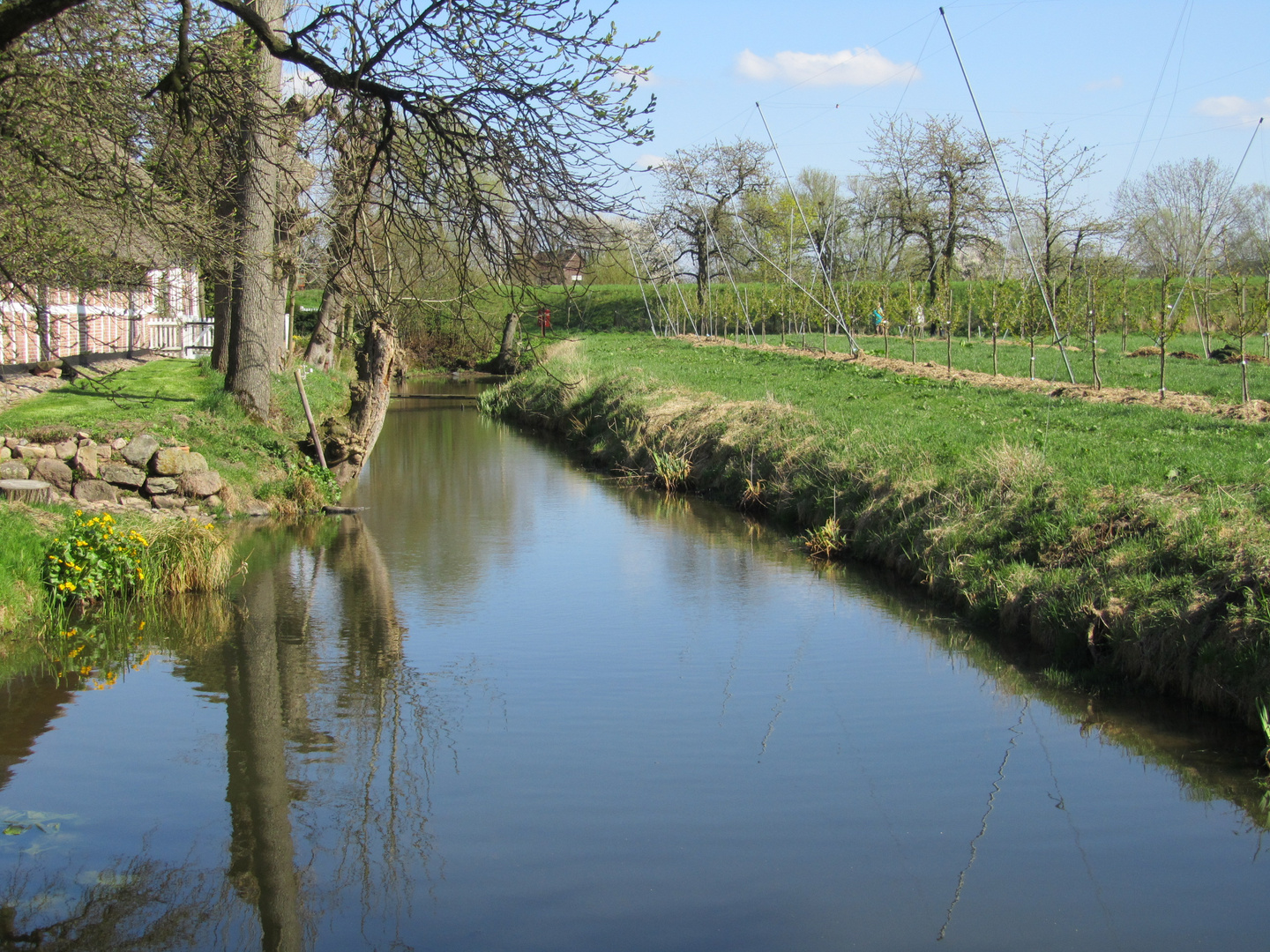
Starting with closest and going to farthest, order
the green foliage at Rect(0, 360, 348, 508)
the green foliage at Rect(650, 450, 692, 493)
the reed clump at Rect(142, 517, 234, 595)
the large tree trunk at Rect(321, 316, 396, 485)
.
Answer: the reed clump at Rect(142, 517, 234, 595) < the green foliage at Rect(0, 360, 348, 508) < the large tree trunk at Rect(321, 316, 396, 485) < the green foliage at Rect(650, 450, 692, 493)

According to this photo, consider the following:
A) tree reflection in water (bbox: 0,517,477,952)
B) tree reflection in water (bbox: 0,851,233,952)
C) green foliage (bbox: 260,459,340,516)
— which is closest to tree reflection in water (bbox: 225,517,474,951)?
tree reflection in water (bbox: 0,517,477,952)

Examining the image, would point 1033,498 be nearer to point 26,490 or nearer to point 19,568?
point 19,568

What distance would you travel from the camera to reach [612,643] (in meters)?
9.45

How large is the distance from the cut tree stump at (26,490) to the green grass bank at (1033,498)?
18.0ft

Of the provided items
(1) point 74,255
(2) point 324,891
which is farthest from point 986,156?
(2) point 324,891

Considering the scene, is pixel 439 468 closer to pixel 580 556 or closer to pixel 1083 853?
pixel 580 556

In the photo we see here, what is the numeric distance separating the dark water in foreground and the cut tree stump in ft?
8.31

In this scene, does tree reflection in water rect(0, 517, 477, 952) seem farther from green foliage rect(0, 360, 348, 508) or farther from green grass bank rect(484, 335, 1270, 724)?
green foliage rect(0, 360, 348, 508)

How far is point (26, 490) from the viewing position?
37.0 feet

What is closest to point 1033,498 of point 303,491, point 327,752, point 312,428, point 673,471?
point 327,752

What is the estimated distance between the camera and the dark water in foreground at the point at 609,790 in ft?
16.6

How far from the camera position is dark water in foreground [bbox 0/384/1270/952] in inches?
199

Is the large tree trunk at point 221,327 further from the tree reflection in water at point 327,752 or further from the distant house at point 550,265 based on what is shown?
the distant house at point 550,265

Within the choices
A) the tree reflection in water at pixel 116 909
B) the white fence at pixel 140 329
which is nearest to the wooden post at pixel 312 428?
the white fence at pixel 140 329
